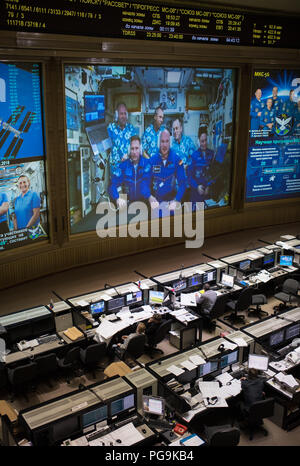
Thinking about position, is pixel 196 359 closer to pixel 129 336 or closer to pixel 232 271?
pixel 129 336

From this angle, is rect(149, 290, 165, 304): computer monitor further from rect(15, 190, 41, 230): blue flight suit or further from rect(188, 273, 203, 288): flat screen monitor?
rect(15, 190, 41, 230): blue flight suit

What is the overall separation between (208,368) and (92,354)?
182 centimetres

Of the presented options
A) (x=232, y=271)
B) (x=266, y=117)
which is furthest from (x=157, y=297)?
(x=266, y=117)

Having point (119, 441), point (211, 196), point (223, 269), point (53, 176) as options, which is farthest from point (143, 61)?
point (119, 441)

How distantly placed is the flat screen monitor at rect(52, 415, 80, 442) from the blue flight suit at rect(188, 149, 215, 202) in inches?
313

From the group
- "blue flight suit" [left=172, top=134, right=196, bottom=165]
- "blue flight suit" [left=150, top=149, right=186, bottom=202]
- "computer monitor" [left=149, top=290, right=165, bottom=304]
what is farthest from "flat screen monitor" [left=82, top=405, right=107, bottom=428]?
"blue flight suit" [left=172, top=134, right=196, bottom=165]

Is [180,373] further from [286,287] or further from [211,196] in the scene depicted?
[211,196]

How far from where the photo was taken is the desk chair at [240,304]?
8.76 meters

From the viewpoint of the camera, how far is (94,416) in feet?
17.7

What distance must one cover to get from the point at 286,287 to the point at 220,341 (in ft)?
10.4

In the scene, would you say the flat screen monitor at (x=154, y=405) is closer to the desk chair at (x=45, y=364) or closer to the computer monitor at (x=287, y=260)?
the desk chair at (x=45, y=364)

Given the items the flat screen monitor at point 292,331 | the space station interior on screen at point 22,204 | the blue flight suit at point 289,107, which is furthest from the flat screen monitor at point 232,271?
the blue flight suit at point 289,107

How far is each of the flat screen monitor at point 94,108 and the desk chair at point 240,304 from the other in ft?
15.5

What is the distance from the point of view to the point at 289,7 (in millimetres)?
11148
